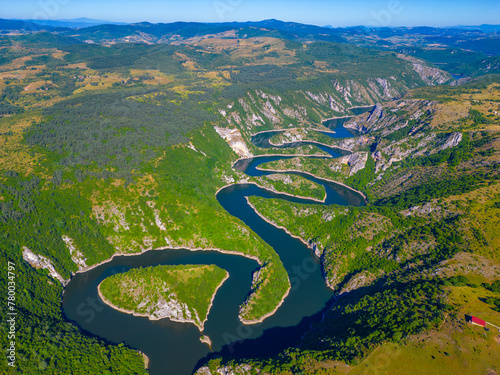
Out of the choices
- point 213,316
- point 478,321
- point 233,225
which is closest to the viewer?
point 478,321

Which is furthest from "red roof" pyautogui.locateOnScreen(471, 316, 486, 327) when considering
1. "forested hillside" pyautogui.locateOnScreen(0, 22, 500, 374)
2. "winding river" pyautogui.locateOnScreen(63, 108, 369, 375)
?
"winding river" pyautogui.locateOnScreen(63, 108, 369, 375)

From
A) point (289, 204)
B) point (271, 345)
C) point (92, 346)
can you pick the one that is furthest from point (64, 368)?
point (289, 204)

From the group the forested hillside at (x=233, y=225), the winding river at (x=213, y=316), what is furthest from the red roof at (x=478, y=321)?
the winding river at (x=213, y=316)

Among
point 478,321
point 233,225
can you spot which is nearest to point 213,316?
point 233,225

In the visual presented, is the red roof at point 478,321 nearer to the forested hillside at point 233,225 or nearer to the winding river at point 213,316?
the forested hillside at point 233,225

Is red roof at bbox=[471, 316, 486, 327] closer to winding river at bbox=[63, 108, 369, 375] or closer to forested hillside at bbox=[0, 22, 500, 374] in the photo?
forested hillside at bbox=[0, 22, 500, 374]

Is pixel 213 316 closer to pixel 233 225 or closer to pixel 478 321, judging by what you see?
pixel 233 225

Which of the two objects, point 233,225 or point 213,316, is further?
point 233,225

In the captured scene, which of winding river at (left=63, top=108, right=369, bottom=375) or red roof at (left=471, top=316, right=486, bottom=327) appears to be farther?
winding river at (left=63, top=108, right=369, bottom=375)
